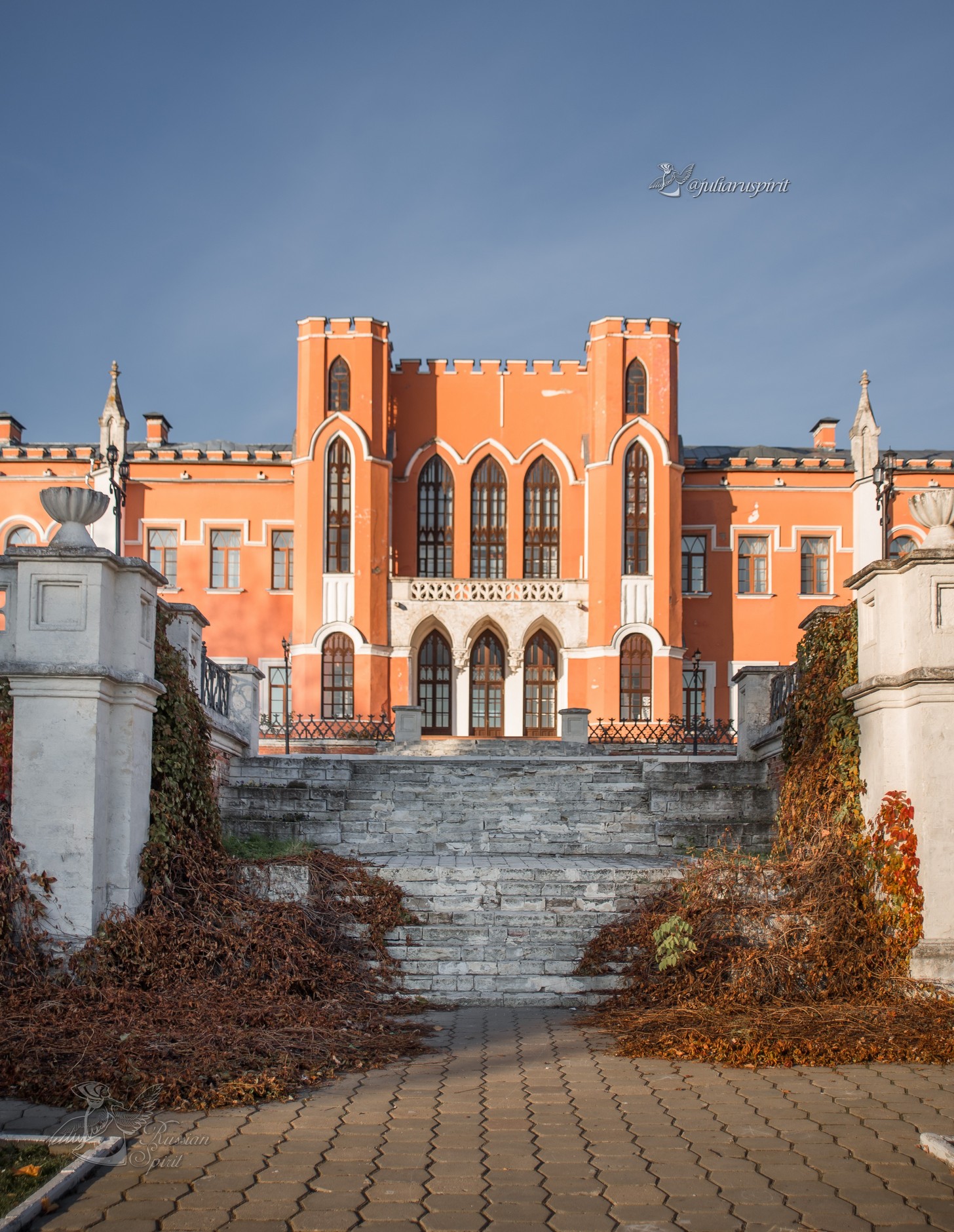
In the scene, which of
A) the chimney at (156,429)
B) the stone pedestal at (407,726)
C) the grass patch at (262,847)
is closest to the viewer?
the grass patch at (262,847)

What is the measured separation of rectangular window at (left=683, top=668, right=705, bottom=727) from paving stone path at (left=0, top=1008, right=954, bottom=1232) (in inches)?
1114

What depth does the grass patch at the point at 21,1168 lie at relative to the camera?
4562mm

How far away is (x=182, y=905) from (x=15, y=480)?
30980 millimetres

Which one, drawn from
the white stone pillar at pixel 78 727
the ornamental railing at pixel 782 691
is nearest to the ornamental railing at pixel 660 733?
the ornamental railing at pixel 782 691

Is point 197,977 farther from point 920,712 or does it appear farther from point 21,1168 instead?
point 920,712

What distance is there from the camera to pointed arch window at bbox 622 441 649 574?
1377 inches

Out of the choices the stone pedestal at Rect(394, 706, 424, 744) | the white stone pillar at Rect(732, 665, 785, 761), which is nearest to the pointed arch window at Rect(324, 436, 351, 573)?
the stone pedestal at Rect(394, 706, 424, 744)

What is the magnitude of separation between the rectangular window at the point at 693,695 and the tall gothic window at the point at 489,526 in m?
6.13

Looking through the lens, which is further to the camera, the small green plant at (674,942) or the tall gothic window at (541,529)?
the tall gothic window at (541,529)

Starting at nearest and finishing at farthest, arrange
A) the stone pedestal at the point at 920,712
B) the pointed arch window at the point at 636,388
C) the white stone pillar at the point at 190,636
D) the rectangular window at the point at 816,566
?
the stone pedestal at the point at 920,712
the white stone pillar at the point at 190,636
the pointed arch window at the point at 636,388
the rectangular window at the point at 816,566

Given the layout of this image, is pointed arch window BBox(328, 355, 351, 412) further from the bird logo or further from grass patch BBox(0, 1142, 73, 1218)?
grass patch BBox(0, 1142, 73, 1218)

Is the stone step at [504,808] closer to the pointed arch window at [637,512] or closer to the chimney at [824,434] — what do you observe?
the pointed arch window at [637,512]

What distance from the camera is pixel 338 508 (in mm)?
35000

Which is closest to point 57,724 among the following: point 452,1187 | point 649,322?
point 452,1187
